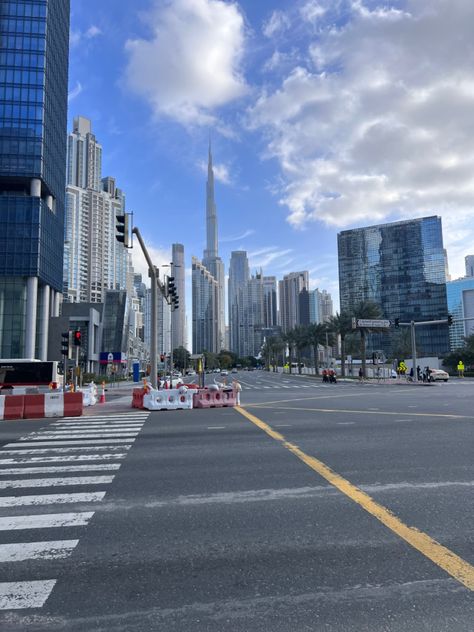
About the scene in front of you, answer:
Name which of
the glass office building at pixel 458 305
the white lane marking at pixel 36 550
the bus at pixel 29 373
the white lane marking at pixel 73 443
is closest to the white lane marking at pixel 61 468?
the white lane marking at pixel 73 443

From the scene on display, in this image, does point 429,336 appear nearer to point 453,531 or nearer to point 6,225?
point 6,225

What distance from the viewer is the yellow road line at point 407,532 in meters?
3.96

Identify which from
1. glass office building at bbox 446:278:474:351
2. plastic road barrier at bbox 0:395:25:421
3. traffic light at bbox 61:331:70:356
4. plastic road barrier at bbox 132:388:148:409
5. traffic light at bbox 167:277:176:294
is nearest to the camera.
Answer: plastic road barrier at bbox 0:395:25:421

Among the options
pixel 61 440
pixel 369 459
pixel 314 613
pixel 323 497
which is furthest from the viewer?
pixel 61 440

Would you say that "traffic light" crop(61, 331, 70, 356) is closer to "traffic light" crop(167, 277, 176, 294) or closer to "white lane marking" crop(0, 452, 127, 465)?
"traffic light" crop(167, 277, 176, 294)

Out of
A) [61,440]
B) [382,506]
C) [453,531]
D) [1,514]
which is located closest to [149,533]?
[1,514]

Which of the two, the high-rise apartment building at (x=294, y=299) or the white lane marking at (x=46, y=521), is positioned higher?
the high-rise apartment building at (x=294, y=299)

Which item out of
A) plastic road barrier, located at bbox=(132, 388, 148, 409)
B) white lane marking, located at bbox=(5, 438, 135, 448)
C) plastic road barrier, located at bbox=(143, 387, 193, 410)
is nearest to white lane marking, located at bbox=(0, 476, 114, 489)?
white lane marking, located at bbox=(5, 438, 135, 448)

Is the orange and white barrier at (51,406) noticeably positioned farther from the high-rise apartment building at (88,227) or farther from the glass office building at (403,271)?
the high-rise apartment building at (88,227)

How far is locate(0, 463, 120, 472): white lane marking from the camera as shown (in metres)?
7.90

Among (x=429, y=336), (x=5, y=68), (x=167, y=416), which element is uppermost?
(x=5, y=68)

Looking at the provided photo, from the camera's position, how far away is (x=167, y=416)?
56.7 feet

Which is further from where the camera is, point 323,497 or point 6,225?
point 6,225

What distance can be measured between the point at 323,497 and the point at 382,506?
30.3 inches
